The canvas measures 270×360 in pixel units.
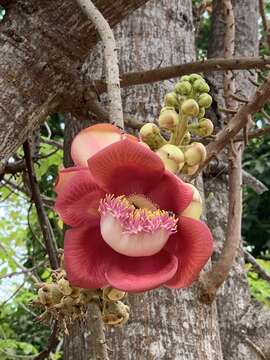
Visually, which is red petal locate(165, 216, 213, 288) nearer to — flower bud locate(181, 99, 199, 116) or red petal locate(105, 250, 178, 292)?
red petal locate(105, 250, 178, 292)

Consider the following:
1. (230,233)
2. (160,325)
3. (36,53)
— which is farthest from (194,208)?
(230,233)

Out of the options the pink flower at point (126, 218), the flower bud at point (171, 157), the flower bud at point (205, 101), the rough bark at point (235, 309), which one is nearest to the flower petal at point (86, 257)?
the pink flower at point (126, 218)

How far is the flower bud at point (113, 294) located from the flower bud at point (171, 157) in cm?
14

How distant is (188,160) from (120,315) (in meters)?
0.19

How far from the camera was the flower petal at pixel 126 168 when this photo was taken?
73cm

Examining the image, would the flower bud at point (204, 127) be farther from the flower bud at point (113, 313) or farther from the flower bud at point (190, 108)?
the flower bud at point (113, 313)

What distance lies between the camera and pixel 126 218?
2.37 ft

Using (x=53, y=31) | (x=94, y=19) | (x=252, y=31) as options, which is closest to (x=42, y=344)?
(x=252, y=31)

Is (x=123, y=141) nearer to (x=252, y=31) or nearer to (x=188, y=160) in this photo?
(x=188, y=160)

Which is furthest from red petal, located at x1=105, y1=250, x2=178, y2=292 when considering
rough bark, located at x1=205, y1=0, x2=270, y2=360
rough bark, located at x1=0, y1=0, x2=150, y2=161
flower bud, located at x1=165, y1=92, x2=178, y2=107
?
rough bark, located at x1=205, y1=0, x2=270, y2=360

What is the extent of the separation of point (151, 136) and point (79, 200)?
0.37 ft

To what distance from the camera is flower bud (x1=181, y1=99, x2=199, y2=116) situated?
84 cm

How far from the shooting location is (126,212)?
2.39 ft

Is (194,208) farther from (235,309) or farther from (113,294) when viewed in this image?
(235,309)
